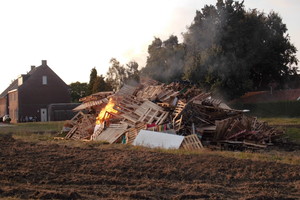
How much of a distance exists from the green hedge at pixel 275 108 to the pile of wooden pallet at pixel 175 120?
18248 millimetres

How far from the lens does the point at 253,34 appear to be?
1738 inches

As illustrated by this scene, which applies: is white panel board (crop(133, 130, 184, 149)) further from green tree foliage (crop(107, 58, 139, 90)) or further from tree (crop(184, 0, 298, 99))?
green tree foliage (crop(107, 58, 139, 90))

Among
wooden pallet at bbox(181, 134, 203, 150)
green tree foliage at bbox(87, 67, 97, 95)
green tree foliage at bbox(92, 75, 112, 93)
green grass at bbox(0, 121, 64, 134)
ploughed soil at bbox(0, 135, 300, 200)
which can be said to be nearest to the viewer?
ploughed soil at bbox(0, 135, 300, 200)

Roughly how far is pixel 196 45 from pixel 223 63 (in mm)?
4754

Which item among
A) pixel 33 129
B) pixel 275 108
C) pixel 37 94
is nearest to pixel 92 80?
pixel 37 94

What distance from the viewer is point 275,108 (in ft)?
133

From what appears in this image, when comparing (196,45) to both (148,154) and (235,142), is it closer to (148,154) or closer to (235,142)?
(235,142)

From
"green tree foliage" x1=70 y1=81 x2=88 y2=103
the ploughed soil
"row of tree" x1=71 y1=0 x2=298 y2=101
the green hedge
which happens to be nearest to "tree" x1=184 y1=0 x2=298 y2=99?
"row of tree" x1=71 y1=0 x2=298 y2=101

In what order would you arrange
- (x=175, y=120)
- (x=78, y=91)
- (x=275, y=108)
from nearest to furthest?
(x=175, y=120)
(x=275, y=108)
(x=78, y=91)

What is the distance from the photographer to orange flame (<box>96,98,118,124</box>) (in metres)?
22.0

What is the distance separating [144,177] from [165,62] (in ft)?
131

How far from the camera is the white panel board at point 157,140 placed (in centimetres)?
→ 1620

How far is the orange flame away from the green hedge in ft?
73.6

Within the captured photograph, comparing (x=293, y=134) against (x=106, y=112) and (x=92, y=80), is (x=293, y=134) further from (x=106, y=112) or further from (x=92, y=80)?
(x=92, y=80)
